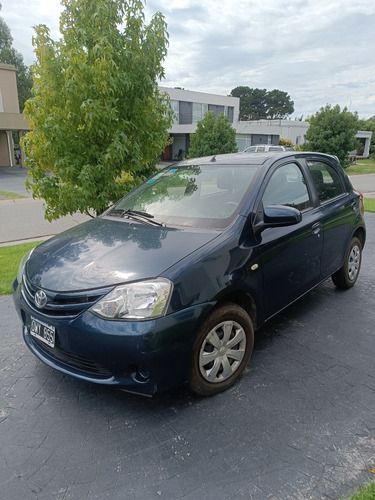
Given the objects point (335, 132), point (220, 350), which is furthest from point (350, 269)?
point (335, 132)

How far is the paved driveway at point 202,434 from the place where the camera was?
1.95 metres

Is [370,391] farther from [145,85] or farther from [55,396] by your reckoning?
[145,85]

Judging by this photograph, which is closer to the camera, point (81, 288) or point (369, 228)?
point (81, 288)

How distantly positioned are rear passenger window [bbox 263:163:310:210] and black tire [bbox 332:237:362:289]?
1.24m

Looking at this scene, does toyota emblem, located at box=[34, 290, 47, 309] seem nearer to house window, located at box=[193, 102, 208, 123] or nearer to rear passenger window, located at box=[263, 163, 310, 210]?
rear passenger window, located at box=[263, 163, 310, 210]

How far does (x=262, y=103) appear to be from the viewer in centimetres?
9319

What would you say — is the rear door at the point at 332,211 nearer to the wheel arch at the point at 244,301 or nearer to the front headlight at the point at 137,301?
the wheel arch at the point at 244,301

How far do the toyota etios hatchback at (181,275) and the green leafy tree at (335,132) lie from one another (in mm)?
25054

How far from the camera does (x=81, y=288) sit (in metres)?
2.31

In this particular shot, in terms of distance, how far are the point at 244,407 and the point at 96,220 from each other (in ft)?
6.93

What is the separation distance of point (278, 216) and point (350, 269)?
229cm

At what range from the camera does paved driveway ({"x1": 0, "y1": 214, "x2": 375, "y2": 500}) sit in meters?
A: 1.95

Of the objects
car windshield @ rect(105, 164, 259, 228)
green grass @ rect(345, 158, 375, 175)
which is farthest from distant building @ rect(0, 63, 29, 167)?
car windshield @ rect(105, 164, 259, 228)

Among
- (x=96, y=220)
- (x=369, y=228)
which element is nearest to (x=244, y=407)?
(x=96, y=220)
